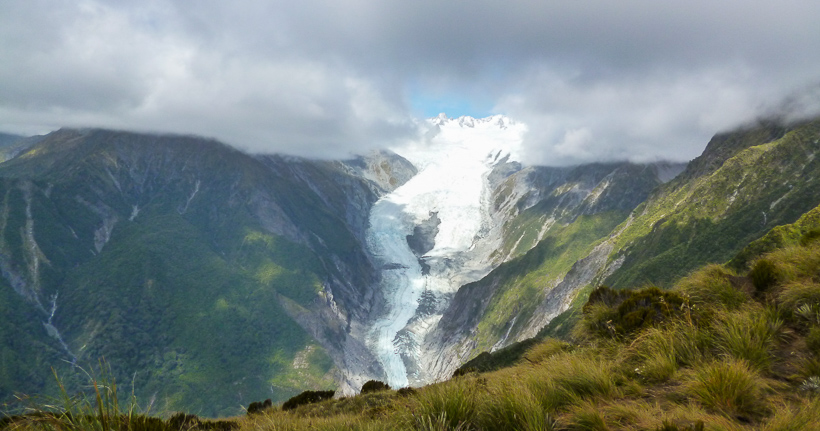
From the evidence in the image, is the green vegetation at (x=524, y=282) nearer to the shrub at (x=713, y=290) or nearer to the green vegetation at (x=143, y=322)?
the green vegetation at (x=143, y=322)

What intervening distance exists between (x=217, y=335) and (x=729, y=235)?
178116 millimetres

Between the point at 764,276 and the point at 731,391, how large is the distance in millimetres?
6285

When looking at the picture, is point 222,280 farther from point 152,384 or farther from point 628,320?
point 628,320

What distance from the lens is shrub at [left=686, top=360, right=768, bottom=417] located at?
5.79 meters

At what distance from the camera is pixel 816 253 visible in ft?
33.6

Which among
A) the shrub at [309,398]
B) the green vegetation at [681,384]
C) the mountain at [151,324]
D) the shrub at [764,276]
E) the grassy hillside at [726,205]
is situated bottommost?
the mountain at [151,324]

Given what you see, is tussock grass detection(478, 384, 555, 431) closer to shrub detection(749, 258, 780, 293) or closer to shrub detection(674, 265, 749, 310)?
shrub detection(674, 265, 749, 310)

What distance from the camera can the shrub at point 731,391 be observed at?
579 cm

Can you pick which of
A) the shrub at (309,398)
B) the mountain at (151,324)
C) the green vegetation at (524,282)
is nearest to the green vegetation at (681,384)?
the shrub at (309,398)

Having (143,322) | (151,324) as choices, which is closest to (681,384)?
(151,324)

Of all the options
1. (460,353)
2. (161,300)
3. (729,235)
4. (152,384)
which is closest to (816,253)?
(729,235)

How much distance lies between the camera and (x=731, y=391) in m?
5.96

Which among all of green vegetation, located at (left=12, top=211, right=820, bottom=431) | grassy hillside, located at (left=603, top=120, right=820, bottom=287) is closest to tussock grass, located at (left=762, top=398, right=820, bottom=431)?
green vegetation, located at (left=12, top=211, right=820, bottom=431)

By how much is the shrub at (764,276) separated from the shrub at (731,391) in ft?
17.0
